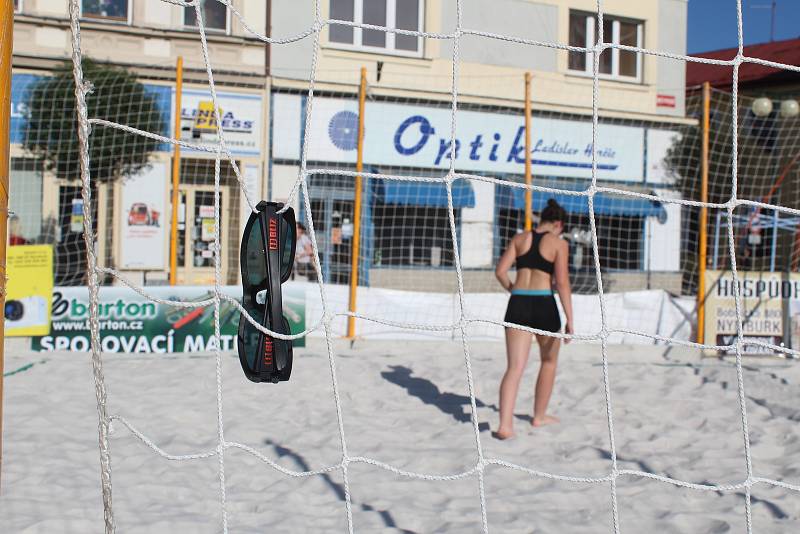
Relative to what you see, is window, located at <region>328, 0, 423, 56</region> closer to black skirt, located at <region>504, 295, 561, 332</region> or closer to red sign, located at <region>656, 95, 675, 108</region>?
red sign, located at <region>656, 95, 675, 108</region>

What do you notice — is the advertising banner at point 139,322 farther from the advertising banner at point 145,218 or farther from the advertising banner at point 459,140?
the advertising banner at point 459,140

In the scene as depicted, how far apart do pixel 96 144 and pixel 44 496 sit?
22.7 ft

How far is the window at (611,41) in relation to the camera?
44.3 feet

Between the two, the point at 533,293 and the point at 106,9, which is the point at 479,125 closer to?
the point at 106,9

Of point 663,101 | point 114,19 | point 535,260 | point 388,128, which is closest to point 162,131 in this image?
point 114,19

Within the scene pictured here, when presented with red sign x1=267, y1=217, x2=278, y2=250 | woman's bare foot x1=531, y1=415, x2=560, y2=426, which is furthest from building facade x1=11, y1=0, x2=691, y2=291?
red sign x1=267, y1=217, x2=278, y2=250

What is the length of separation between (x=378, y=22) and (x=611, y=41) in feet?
13.5

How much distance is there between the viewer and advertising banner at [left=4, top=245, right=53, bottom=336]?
6320mm

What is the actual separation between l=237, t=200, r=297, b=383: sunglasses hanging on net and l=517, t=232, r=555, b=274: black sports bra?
85.4 inches

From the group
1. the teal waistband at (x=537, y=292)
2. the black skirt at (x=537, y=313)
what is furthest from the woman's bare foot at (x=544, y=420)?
the teal waistband at (x=537, y=292)

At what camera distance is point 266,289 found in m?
2.33

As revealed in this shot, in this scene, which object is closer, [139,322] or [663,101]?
[139,322]

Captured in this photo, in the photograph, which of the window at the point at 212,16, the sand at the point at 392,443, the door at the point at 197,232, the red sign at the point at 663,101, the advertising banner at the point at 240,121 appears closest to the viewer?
the sand at the point at 392,443

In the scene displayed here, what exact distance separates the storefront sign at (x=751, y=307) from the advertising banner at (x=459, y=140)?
16.4 feet
